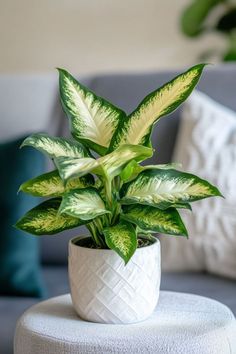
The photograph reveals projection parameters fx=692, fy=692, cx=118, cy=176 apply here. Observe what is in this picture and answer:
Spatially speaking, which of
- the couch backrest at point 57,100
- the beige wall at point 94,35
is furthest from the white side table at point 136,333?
the beige wall at point 94,35

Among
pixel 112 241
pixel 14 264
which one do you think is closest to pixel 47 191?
pixel 112 241

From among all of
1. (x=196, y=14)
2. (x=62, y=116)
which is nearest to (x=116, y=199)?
(x=62, y=116)

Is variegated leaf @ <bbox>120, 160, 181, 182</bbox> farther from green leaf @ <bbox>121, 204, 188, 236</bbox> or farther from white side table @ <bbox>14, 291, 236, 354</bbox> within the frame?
white side table @ <bbox>14, 291, 236, 354</bbox>

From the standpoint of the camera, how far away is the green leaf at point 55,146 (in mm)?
1001

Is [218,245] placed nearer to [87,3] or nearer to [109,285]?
[109,285]

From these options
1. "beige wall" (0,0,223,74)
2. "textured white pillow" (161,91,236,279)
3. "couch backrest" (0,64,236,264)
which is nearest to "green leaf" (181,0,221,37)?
"beige wall" (0,0,223,74)

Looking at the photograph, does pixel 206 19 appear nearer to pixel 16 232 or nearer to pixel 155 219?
pixel 16 232

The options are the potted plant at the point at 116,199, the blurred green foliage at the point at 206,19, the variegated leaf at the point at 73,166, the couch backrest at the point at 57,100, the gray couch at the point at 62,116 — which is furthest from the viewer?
the blurred green foliage at the point at 206,19

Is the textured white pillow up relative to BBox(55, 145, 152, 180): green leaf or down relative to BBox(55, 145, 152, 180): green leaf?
down

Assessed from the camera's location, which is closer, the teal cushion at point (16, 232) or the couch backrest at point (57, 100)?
the teal cushion at point (16, 232)

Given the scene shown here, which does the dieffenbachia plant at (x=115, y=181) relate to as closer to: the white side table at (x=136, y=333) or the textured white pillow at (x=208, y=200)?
the white side table at (x=136, y=333)

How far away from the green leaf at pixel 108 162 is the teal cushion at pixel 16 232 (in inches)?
27.3

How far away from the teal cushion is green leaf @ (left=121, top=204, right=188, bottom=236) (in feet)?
2.14

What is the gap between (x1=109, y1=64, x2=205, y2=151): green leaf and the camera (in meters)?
1.04
